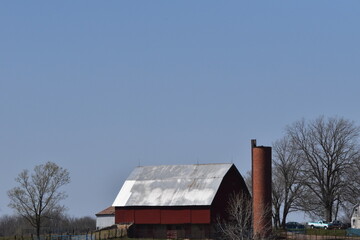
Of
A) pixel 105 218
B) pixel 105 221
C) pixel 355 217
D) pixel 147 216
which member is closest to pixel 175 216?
pixel 147 216

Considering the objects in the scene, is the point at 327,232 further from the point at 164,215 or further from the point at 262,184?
the point at 164,215

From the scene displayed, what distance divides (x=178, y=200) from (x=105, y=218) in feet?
Answer: 85.9

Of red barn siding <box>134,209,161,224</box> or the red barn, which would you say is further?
red barn siding <box>134,209,161,224</box>

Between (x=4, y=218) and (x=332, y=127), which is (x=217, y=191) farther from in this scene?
(x=4, y=218)

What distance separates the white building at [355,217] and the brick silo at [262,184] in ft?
79.3

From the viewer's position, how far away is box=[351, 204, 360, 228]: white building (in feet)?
352

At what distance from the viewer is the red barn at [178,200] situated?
3462 inches

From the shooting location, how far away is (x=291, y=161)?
4466 inches

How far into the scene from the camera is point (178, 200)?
89812 mm

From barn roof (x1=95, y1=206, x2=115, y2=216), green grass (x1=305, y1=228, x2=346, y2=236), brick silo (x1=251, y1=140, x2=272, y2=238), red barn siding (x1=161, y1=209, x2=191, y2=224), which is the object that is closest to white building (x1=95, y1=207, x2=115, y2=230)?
barn roof (x1=95, y1=206, x2=115, y2=216)

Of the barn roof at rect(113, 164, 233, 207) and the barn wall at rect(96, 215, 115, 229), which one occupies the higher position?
A: the barn roof at rect(113, 164, 233, 207)

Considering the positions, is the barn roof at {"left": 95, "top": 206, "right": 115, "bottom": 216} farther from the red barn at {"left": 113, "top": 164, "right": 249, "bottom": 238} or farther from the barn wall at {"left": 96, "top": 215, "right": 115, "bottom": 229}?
the red barn at {"left": 113, "top": 164, "right": 249, "bottom": 238}

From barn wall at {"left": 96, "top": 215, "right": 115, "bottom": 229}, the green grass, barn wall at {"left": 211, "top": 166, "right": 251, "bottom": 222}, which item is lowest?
the green grass

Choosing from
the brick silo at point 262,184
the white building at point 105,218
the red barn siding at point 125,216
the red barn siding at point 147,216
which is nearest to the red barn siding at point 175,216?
the red barn siding at point 147,216
